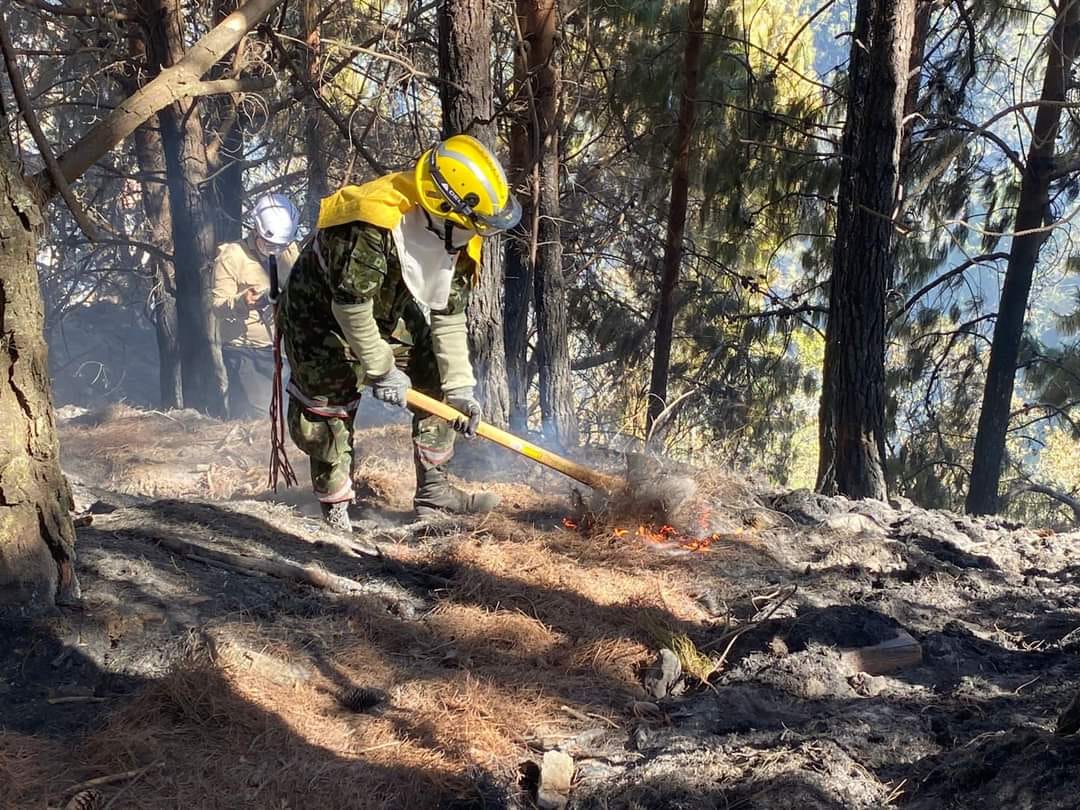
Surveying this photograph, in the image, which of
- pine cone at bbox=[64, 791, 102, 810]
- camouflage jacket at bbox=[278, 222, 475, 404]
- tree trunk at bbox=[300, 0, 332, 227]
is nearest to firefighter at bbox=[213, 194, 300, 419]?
tree trunk at bbox=[300, 0, 332, 227]

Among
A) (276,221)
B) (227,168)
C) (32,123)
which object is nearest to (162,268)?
(227,168)

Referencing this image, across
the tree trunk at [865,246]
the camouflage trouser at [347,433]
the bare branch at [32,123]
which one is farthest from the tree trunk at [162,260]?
the tree trunk at [865,246]

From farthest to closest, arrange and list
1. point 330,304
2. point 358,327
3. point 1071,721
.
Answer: point 330,304, point 358,327, point 1071,721

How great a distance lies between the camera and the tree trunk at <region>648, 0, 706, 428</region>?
8.11 meters

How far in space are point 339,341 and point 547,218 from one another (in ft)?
10.7

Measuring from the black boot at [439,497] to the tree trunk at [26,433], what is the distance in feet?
6.43

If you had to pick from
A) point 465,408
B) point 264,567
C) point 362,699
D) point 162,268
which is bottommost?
point 362,699

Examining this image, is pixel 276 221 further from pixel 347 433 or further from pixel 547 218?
pixel 347 433

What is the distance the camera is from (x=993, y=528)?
5.10 meters

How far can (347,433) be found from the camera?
4598mm

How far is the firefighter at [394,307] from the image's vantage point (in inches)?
153

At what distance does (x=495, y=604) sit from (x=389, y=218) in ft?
5.77

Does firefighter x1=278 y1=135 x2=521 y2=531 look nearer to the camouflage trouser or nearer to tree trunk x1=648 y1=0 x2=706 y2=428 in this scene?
the camouflage trouser

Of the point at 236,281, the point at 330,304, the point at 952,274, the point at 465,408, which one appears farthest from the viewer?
the point at 236,281
